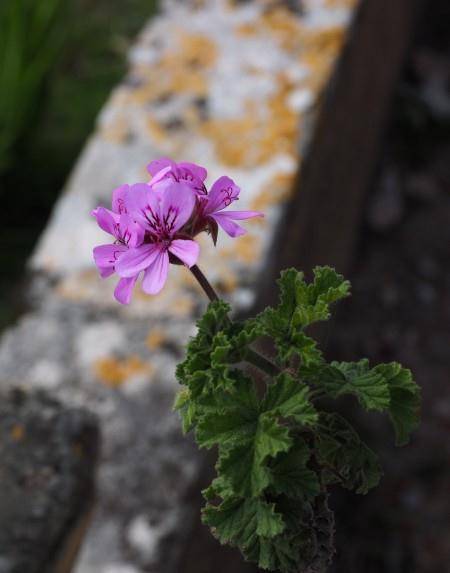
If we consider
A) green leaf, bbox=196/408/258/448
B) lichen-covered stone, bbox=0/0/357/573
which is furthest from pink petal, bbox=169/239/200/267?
lichen-covered stone, bbox=0/0/357/573

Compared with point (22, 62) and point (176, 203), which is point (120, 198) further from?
point (22, 62)

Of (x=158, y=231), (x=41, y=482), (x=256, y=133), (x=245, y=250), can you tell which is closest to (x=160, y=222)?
(x=158, y=231)

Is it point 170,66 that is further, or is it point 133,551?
point 170,66

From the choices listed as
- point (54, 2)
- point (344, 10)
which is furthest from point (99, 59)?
point (344, 10)

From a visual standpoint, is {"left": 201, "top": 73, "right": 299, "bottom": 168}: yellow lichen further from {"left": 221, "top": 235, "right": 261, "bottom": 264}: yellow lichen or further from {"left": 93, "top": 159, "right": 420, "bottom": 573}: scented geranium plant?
{"left": 93, "top": 159, "right": 420, "bottom": 573}: scented geranium plant

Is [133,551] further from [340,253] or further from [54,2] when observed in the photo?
[54,2]

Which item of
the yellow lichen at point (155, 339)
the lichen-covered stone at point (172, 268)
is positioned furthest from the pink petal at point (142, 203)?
the yellow lichen at point (155, 339)
